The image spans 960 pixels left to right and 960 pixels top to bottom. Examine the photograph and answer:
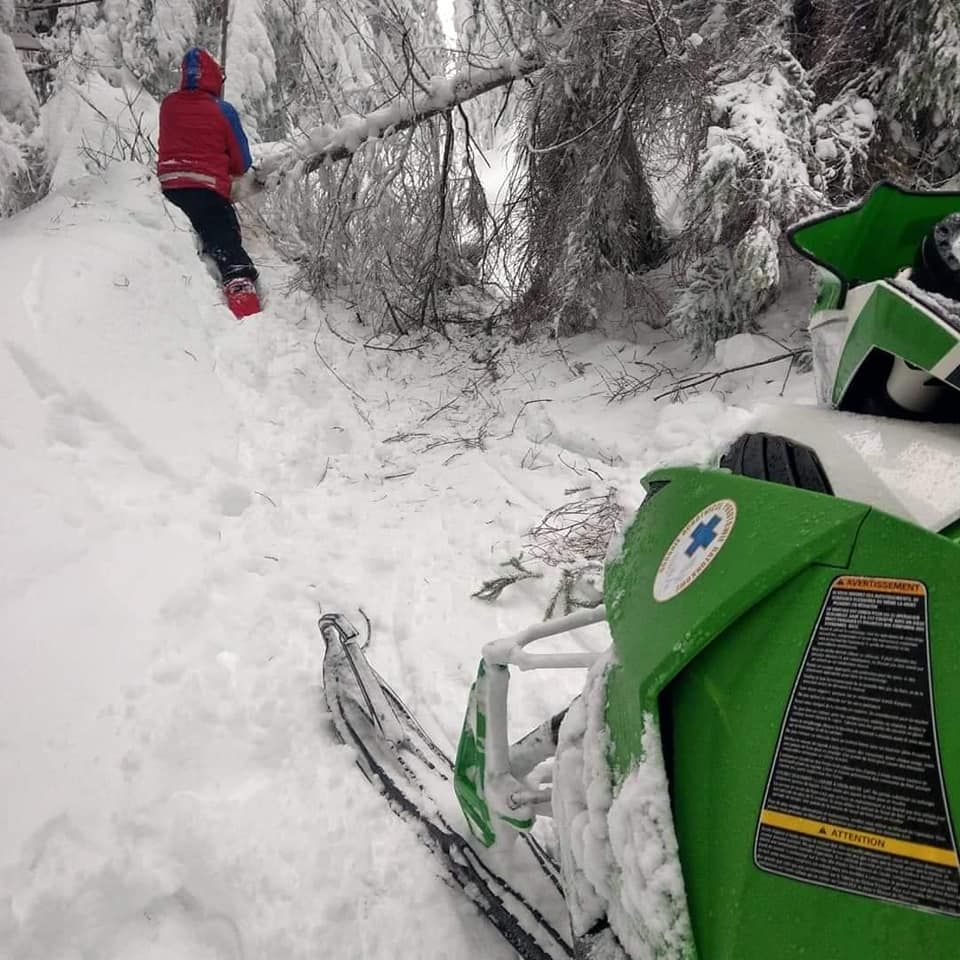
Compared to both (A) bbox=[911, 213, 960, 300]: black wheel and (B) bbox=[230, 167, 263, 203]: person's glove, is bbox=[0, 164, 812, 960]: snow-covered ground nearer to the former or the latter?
(B) bbox=[230, 167, 263, 203]: person's glove

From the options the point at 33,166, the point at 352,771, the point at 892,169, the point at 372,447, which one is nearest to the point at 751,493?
→ the point at 352,771

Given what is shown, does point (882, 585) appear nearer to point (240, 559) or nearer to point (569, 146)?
point (240, 559)

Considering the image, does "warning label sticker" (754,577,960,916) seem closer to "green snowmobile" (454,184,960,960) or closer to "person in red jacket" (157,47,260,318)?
"green snowmobile" (454,184,960,960)

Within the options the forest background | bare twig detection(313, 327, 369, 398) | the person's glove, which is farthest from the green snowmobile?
the person's glove

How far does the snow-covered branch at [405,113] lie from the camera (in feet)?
14.6

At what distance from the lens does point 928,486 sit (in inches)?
31.1

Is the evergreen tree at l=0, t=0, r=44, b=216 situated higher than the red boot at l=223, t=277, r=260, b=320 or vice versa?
the evergreen tree at l=0, t=0, r=44, b=216

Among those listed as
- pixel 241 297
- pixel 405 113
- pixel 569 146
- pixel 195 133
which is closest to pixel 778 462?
pixel 569 146

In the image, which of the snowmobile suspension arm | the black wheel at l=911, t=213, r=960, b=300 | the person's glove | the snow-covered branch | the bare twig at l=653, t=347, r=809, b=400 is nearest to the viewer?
the black wheel at l=911, t=213, r=960, b=300

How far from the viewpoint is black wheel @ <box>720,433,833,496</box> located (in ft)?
2.93

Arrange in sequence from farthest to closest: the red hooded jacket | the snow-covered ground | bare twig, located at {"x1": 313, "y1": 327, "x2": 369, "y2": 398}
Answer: the red hooded jacket < bare twig, located at {"x1": 313, "y1": 327, "x2": 369, "y2": 398} < the snow-covered ground

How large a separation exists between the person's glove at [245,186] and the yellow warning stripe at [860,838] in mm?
5826

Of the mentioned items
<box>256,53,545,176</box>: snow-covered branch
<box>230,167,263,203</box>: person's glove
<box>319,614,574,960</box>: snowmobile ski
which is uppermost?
<box>256,53,545,176</box>: snow-covered branch

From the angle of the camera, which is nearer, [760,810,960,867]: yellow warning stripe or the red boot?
[760,810,960,867]: yellow warning stripe
